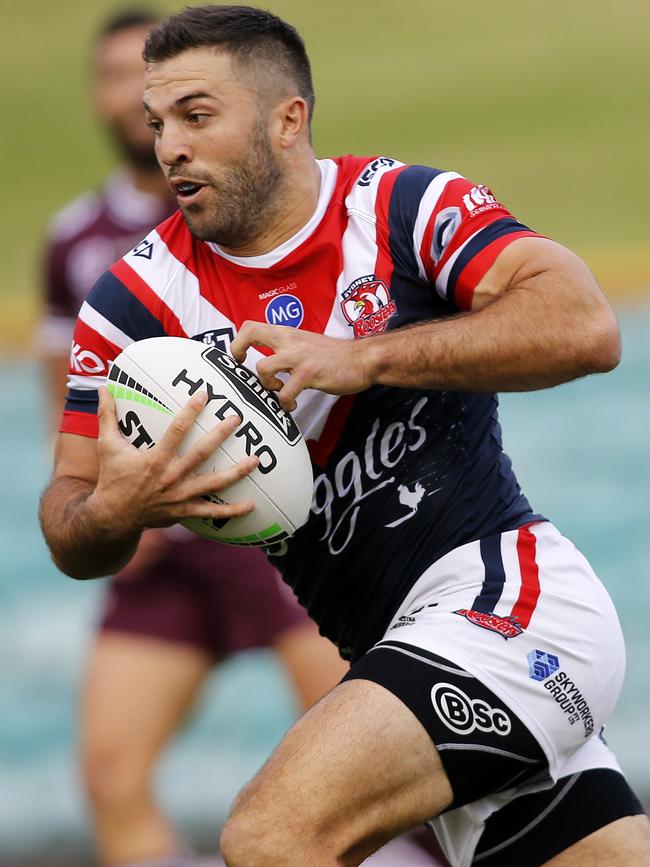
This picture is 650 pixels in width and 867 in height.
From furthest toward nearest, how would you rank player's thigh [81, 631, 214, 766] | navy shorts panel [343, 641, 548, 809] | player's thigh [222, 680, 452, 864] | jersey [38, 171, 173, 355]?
jersey [38, 171, 173, 355] → player's thigh [81, 631, 214, 766] → navy shorts panel [343, 641, 548, 809] → player's thigh [222, 680, 452, 864]

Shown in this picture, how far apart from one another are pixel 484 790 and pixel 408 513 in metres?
0.69

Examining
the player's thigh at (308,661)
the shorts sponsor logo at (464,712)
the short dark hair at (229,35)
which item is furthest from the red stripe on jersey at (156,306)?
the player's thigh at (308,661)

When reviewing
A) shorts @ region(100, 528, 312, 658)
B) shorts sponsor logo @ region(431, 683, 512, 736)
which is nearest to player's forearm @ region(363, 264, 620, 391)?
shorts sponsor logo @ region(431, 683, 512, 736)

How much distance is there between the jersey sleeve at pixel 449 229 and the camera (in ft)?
11.7

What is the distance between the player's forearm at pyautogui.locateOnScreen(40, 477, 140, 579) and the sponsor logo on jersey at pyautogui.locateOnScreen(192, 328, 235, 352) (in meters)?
0.45

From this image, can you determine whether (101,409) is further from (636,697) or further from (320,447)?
(636,697)

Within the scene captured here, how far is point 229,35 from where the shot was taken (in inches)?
147

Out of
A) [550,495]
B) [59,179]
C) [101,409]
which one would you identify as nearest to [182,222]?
[101,409]

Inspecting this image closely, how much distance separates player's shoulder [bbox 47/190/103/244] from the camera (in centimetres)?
614

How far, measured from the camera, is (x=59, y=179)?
18.8 metres

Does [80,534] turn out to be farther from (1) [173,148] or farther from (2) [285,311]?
(1) [173,148]

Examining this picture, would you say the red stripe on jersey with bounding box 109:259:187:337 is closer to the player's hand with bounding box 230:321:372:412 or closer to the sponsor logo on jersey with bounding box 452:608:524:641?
the player's hand with bounding box 230:321:372:412

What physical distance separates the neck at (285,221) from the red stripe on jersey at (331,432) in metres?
0.42

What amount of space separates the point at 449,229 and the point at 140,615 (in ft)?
8.45
